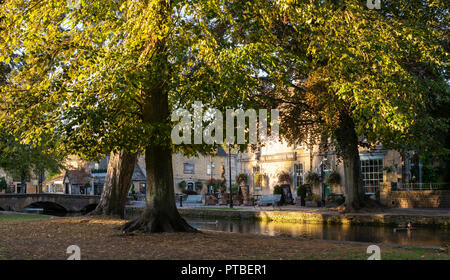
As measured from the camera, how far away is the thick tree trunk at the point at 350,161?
2347 cm

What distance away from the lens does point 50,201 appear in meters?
41.9

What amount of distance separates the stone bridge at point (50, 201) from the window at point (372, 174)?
26184 millimetres

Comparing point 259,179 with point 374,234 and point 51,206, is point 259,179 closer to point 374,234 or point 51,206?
point 51,206

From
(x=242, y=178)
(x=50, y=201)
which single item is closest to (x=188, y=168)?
(x=242, y=178)

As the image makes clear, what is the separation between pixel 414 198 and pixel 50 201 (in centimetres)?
3181

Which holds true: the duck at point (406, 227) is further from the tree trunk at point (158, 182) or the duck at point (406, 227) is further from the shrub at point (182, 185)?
the shrub at point (182, 185)

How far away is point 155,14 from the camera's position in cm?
1179

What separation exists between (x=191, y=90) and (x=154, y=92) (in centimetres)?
271

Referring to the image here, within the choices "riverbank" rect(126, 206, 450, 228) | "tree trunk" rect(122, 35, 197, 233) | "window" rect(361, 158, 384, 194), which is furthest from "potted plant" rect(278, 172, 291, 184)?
"tree trunk" rect(122, 35, 197, 233)

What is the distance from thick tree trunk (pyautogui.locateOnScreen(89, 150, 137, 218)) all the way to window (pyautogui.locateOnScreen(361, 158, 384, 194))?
20.2m

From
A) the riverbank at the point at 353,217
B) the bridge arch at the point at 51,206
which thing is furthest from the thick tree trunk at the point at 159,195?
the bridge arch at the point at 51,206

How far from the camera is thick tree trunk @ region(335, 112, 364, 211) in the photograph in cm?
2347

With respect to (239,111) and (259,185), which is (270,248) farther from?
(259,185)
